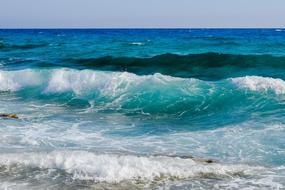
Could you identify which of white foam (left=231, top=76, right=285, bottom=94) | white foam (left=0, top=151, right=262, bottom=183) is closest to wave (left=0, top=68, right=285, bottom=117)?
white foam (left=231, top=76, right=285, bottom=94)

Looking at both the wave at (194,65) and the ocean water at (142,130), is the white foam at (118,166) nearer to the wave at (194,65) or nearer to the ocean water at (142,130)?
the ocean water at (142,130)

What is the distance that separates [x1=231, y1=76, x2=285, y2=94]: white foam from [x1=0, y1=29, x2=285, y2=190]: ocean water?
0.12ft

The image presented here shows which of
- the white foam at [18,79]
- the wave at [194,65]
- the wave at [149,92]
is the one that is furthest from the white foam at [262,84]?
the white foam at [18,79]

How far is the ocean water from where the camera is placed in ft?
24.4

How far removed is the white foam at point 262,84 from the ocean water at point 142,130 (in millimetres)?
36

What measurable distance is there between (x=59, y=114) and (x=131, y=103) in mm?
2865

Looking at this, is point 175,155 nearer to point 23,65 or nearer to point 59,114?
point 59,114

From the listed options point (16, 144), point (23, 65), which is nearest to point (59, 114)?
point (16, 144)

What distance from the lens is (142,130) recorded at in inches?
454

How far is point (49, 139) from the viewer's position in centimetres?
1031

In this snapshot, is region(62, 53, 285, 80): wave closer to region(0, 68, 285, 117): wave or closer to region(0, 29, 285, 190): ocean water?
region(0, 29, 285, 190): ocean water

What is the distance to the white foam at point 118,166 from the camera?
7.43 meters

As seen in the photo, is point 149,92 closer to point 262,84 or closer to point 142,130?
point 262,84

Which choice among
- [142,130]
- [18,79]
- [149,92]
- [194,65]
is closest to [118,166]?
[142,130]
